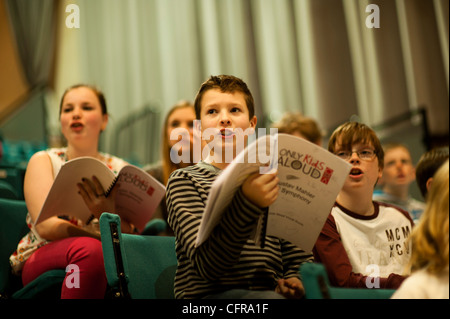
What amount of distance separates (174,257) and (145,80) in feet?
20.0

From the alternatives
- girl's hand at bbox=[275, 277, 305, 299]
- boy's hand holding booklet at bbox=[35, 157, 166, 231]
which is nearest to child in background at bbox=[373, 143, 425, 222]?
boy's hand holding booklet at bbox=[35, 157, 166, 231]

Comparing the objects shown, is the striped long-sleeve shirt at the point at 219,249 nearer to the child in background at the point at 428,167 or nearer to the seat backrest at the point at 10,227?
the child in background at the point at 428,167

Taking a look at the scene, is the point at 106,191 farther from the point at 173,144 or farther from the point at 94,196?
the point at 173,144

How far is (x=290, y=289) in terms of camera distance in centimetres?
142

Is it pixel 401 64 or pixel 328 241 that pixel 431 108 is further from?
pixel 328 241

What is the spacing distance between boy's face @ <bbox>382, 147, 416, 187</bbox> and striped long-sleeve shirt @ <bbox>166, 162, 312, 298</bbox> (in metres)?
1.25

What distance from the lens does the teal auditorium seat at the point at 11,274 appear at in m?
1.78

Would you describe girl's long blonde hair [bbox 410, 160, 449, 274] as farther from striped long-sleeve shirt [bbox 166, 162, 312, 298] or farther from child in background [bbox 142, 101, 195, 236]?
child in background [bbox 142, 101, 195, 236]

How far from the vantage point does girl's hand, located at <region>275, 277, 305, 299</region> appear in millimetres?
1417

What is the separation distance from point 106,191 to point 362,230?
831mm

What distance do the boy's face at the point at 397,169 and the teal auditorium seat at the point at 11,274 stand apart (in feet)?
5.29

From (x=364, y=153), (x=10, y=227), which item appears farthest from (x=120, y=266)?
(x=364, y=153)

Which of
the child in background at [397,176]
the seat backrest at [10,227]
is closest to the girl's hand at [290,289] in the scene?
the seat backrest at [10,227]
